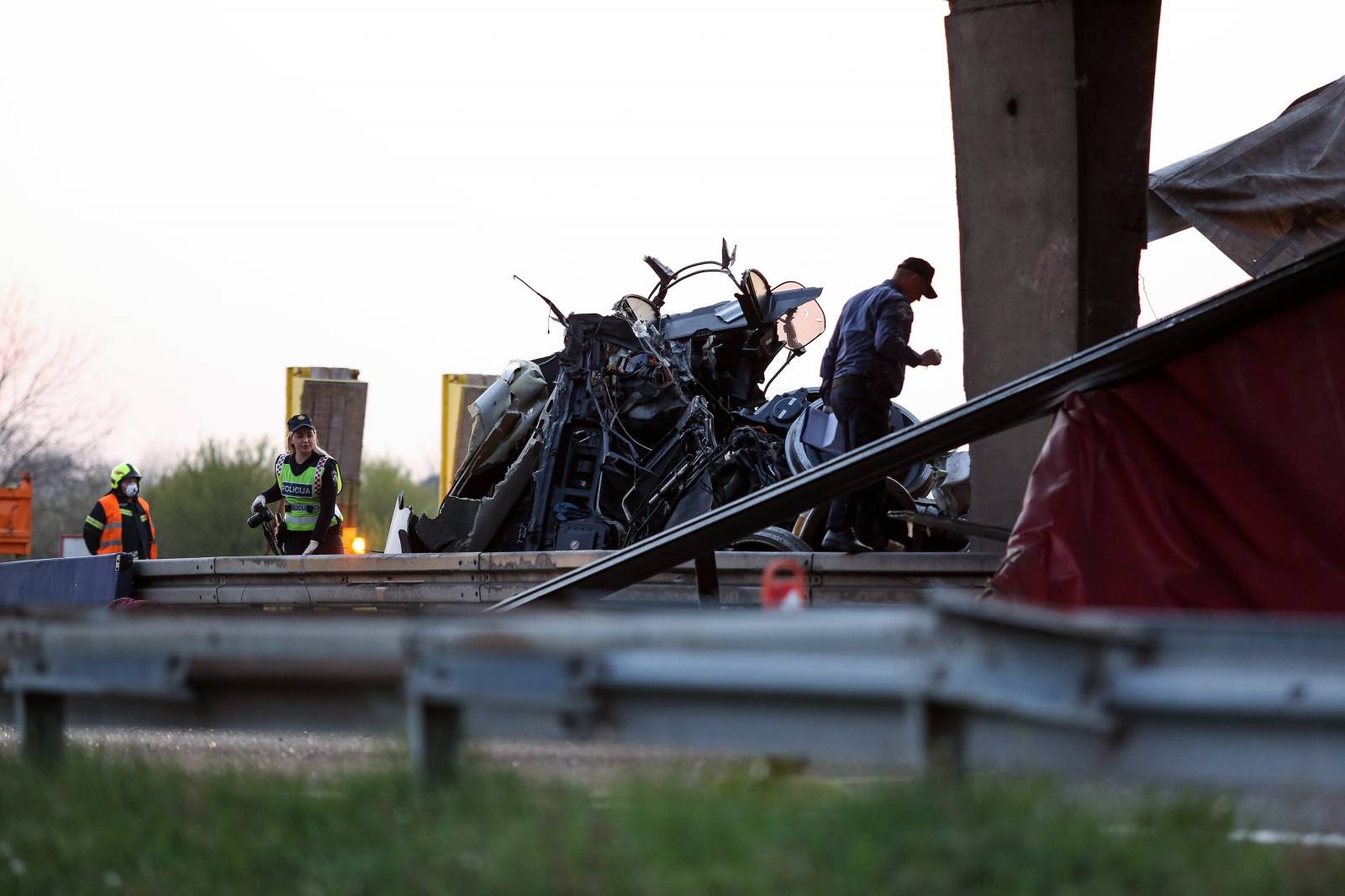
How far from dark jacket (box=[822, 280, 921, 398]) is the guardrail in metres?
7.73

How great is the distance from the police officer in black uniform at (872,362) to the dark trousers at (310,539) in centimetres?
518

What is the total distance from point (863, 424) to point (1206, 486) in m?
4.76

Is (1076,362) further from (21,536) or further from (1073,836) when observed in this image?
(21,536)

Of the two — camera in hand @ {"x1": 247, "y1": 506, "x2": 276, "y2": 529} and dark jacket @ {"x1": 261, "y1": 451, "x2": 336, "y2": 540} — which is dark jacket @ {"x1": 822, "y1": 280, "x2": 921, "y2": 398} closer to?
dark jacket @ {"x1": 261, "y1": 451, "x2": 336, "y2": 540}

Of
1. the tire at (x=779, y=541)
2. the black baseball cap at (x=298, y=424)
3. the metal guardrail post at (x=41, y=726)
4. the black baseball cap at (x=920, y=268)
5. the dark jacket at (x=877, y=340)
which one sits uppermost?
the black baseball cap at (x=920, y=268)

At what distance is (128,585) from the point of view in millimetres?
12461

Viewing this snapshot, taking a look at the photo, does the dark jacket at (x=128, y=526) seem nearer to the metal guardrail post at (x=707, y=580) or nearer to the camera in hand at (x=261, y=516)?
the camera in hand at (x=261, y=516)

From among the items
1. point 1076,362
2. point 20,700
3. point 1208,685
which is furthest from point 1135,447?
point 20,700

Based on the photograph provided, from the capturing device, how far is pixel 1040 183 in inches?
406

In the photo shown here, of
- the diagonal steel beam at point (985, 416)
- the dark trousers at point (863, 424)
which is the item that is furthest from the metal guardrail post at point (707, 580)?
the dark trousers at point (863, 424)

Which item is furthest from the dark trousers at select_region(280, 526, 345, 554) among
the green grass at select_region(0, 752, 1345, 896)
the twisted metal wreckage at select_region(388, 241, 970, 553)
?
the green grass at select_region(0, 752, 1345, 896)

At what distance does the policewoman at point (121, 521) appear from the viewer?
16.4 meters

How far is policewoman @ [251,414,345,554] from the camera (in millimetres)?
13672

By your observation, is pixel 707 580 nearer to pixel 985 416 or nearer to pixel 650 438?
pixel 985 416
